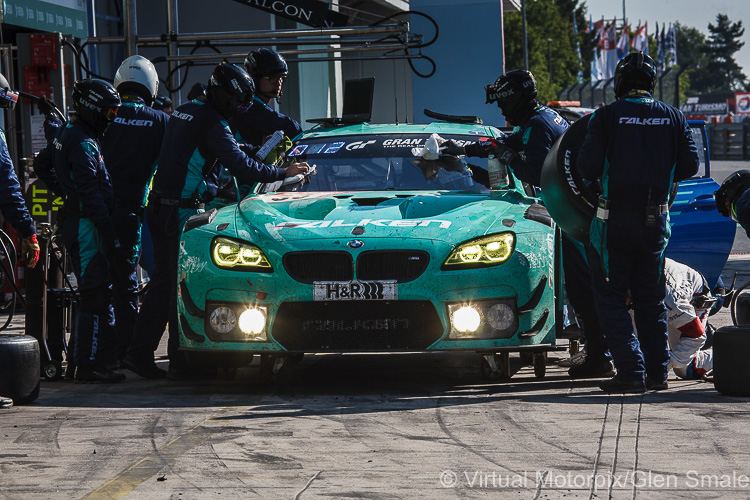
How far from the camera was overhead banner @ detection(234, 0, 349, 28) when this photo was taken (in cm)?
1378

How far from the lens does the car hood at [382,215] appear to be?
6.98 meters

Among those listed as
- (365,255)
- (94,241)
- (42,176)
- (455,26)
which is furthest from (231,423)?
(455,26)

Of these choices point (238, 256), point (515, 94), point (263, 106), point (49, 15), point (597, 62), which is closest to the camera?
point (238, 256)

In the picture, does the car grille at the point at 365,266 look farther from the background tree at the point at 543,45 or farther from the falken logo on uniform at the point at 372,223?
the background tree at the point at 543,45

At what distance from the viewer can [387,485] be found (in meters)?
4.81

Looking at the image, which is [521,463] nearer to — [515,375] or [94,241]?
[515,375]

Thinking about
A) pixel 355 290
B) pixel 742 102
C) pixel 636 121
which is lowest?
pixel 355 290

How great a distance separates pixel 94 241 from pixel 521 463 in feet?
12.0

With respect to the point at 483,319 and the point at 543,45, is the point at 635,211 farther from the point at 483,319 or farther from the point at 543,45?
the point at 543,45

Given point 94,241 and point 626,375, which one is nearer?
point 626,375

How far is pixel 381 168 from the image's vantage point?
26.8 feet

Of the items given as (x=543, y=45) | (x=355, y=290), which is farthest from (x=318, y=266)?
(x=543, y=45)

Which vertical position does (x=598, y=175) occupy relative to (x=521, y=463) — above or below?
above

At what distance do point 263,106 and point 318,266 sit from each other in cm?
256
